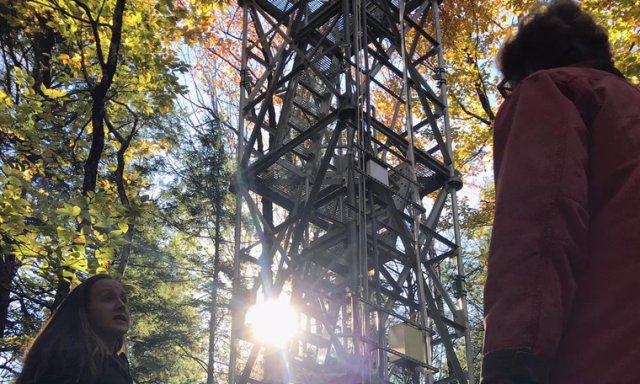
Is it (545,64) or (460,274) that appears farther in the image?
(460,274)

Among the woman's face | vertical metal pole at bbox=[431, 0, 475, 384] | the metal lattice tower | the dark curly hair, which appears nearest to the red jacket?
the dark curly hair

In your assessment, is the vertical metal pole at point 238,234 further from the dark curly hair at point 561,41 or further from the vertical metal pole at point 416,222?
the dark curly hair at point 561,41

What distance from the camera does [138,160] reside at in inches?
612

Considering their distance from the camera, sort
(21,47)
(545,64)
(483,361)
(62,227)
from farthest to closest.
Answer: (21,47), (62,227), (545,64), (483,361)

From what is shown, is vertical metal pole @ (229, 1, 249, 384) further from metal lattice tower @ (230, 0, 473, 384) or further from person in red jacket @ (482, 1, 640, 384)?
person in red jacket @ (482, 1, 640, 384)

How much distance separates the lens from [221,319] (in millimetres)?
16125

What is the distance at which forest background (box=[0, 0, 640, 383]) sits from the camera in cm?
627

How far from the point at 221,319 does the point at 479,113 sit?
8812 mm

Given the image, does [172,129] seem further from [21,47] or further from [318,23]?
[318,23]

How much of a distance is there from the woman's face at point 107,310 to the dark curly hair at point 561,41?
2150 millimetres

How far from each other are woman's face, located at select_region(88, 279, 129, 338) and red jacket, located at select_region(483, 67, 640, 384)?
2.11m

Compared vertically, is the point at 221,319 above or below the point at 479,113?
below

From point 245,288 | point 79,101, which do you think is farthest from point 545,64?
point 245,288

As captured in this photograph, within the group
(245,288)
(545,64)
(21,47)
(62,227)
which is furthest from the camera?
(245,288)
